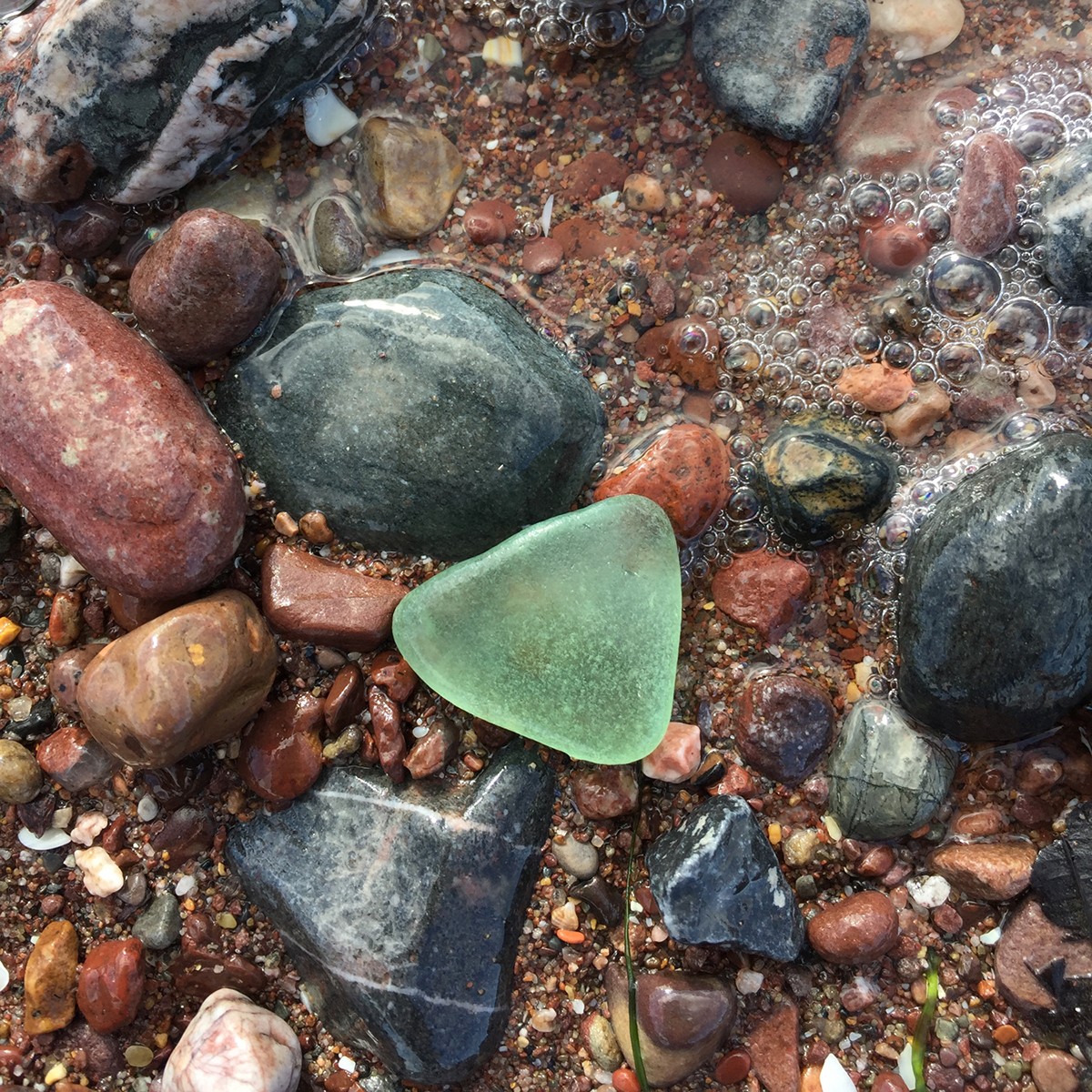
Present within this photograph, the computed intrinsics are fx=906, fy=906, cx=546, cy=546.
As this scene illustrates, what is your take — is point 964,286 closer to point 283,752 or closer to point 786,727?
point 786,727

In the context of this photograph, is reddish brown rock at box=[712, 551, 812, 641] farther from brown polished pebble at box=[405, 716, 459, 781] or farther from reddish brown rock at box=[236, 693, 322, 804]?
reddish brown rock at box=[236, 693, 322, 804]

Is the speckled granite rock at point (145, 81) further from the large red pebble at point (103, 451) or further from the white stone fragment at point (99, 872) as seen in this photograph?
the white stone fragment at point (99, 872)

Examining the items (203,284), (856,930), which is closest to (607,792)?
(856,930)

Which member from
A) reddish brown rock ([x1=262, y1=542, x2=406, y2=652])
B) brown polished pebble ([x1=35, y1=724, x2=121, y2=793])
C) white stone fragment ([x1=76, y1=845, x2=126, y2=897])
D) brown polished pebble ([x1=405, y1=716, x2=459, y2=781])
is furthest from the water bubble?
white stone fragment ([x1=76, y1=845, x2=126, y2=897])

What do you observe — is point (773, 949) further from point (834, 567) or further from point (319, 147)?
point (319, 147)

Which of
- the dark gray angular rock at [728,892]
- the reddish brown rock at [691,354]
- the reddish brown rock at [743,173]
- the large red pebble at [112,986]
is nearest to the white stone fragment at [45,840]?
the large red pebble at [112,986]

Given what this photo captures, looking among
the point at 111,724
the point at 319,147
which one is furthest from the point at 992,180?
the point at 111,724
